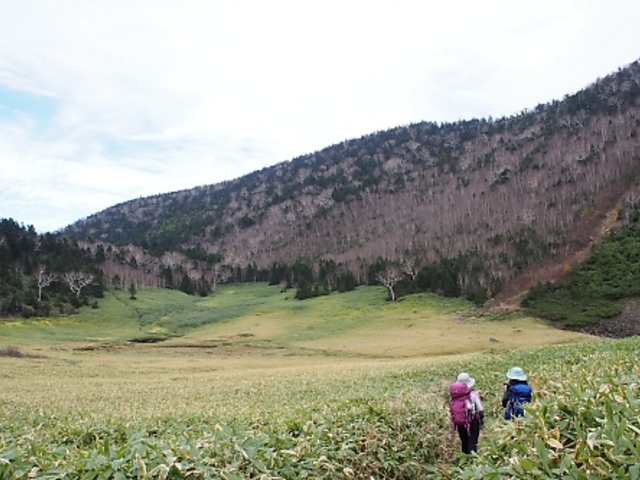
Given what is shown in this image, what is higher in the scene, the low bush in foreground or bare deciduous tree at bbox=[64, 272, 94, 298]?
bare deciduous tree at bbox=[64, 272, 94, 298]

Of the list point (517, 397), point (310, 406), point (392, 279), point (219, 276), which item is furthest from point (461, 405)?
point (219, 276)

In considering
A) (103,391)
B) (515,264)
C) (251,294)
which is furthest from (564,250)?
(103,391)

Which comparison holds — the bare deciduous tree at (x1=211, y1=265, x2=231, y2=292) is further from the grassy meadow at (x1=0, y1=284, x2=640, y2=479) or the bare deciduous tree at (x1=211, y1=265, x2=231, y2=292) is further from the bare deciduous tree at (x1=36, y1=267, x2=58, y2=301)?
the grassy meadow at (x1=0, y1=284, x2=640, y2=479)

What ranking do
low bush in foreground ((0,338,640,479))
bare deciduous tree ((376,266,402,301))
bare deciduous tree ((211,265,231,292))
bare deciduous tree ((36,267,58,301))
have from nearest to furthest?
low bush in foreground ((0,338,640,479))
bare deciduous tree ((376,266,402,301))
bare deciduous tree ((36,267,58,301))
bare deciduous tree ((211,265,231,292))

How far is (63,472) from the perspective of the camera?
5602 mm

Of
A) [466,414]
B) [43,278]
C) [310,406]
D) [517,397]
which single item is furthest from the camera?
[43,278]

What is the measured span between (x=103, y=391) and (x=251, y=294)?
128 m

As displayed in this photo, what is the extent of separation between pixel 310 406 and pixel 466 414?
4.55m

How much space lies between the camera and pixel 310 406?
45.1 feet

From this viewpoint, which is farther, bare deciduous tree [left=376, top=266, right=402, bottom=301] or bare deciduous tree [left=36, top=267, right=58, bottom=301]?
bare deciduous tree [left=36, top=267, right=58, bottom=301]

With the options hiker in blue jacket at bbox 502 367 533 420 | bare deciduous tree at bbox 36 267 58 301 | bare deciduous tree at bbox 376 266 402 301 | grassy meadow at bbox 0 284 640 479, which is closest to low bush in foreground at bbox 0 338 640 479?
grassy meadow at bbox 0 284 640 479

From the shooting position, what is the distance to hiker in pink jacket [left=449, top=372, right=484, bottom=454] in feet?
36.2

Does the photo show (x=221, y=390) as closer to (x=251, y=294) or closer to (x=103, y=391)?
(x=103, y=391)

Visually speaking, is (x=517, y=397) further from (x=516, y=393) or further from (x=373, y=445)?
(x=373, y=445)
